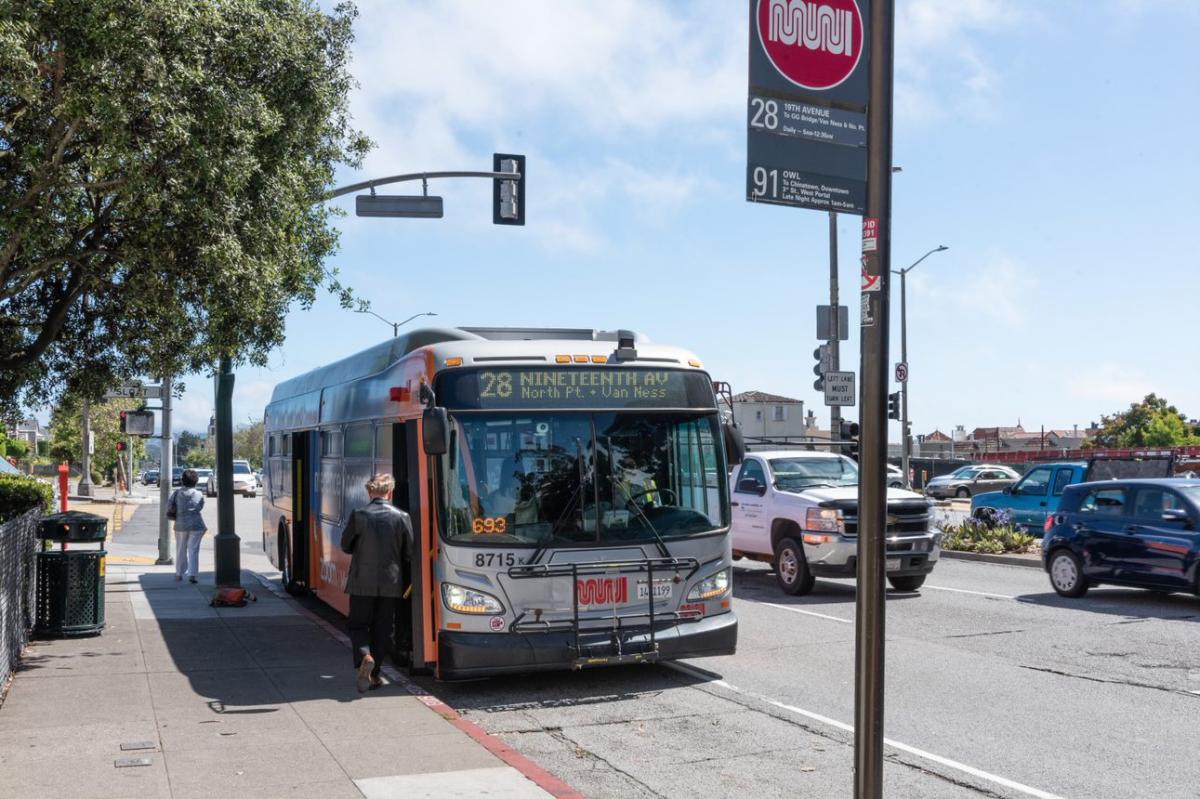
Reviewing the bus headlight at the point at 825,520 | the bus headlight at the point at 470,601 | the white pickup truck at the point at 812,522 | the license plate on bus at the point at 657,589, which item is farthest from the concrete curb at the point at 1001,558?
the bus headlight at the point at 470,601

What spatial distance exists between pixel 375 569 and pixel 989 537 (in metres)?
15.8

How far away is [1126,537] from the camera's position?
1494 cm

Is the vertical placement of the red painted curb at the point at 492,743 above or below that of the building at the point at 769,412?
below

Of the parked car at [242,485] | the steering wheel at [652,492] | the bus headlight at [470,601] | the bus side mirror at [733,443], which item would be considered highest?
the bus side mirror at [733,443]

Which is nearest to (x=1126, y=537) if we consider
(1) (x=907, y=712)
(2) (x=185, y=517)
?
(1) (x=907, y=712)

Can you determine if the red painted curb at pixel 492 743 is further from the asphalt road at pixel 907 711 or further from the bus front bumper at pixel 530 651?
the bus front bumper at pixel 530 651

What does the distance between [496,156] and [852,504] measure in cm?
743

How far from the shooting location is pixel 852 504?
15.6 metres

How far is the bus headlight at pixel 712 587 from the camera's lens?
998cm

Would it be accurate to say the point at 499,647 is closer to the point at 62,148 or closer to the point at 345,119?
the point at 62,148

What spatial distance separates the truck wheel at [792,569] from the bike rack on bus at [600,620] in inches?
265

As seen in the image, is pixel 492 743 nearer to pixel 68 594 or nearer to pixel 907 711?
pixel 907 711

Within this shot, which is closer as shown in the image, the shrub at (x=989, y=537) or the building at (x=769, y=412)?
the shrub at (x=989, y=537)

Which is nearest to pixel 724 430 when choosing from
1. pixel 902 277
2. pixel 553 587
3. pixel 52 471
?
pixel 553 587
